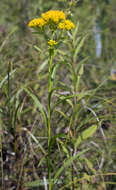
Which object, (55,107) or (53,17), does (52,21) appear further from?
(55,107)

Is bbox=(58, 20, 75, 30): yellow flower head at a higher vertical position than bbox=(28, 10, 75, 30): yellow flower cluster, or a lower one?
lower

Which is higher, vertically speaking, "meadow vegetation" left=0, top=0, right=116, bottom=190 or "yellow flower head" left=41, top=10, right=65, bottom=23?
"yellow flower head" left=41, top=10, right=65, bottom=23

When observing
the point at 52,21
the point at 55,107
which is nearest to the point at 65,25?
the point at 52,21

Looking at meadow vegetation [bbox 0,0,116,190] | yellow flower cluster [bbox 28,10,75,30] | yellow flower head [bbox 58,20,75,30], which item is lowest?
meadow vegetation [bbox 0,0,116,190]

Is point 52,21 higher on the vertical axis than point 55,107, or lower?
higher

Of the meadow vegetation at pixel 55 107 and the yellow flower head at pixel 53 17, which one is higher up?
the yellow flower head at pixel 53 17

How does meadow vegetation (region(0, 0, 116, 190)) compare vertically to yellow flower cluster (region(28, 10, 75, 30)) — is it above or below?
below

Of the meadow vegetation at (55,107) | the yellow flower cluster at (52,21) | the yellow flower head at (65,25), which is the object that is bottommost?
the meadow vegetation at (55,107)

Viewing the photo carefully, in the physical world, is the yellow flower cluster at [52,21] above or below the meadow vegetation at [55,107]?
above
